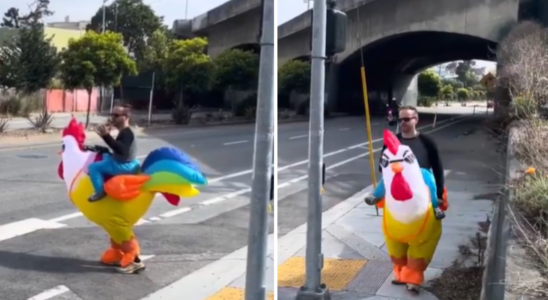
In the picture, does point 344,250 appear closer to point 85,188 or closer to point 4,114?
point 85,188

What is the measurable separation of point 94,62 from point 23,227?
3.06m

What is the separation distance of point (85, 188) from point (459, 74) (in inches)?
170

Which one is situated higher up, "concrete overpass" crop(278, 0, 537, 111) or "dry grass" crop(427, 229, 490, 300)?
"concrete overpass" crop(278, 0, 537, 111)

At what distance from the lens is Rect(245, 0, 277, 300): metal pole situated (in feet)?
13.6

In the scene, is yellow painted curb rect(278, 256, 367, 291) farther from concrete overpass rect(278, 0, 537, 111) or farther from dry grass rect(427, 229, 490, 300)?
concrete overpass rect(278, 0, 537, 111)

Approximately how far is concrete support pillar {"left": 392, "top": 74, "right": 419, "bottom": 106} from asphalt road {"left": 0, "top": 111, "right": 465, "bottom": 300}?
0.24 metres

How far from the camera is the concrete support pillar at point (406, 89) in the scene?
663 cm

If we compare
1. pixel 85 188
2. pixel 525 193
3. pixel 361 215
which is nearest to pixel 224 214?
pixel 361 215

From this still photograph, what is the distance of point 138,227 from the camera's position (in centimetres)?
785

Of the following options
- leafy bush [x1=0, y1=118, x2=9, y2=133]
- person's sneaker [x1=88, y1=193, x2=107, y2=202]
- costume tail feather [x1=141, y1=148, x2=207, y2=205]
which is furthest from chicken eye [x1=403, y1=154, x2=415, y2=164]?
leafy bush [x1=0, y1=118, x2=9, y2=133]

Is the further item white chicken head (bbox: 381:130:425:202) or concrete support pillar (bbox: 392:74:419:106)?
concrete support pillar (bbox: 392:74:419:106)

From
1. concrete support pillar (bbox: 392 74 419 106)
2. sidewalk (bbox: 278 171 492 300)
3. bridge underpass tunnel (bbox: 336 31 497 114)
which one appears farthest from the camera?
bridge underpass tunnel (bbox: 336 31 497 114)

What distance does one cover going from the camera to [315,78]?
5.38 metres

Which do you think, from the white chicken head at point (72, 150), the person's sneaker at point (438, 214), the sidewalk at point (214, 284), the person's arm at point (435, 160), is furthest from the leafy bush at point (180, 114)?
the person's sneaker at point (438, 214)
